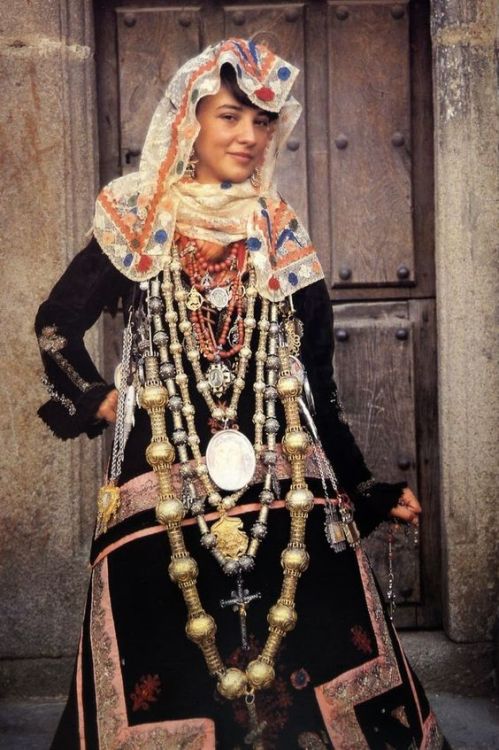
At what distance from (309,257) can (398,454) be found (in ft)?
4.75

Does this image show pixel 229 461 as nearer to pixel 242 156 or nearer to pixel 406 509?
pixel 406 509

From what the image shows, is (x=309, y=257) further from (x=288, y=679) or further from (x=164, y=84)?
(x=164, y=84)

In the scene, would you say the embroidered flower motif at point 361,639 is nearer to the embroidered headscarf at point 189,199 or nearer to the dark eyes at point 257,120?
the embroidered headscarf at point 189,199

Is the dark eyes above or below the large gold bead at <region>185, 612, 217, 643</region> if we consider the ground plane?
above

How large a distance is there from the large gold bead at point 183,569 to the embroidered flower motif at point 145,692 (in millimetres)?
226

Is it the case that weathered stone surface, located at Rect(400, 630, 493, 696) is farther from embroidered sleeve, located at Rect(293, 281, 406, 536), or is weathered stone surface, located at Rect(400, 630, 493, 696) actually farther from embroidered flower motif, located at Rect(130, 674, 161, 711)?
embroidered flower motif, located at Rect(130, 674, 161, 711)

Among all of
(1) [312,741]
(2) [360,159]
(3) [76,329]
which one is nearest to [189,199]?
(3) [76,329]

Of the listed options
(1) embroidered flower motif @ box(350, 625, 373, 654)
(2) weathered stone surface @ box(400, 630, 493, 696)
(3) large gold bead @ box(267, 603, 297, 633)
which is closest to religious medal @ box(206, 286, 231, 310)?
(3) large gold bead @ box(267, 603, 297, 633)

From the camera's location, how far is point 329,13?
408 cm

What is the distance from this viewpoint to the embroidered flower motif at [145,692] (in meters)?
2.52

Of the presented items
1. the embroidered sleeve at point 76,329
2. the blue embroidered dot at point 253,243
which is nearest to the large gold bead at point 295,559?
the embroidered sleeve at point 76,329

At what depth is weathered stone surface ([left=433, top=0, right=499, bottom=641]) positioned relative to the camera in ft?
12.9

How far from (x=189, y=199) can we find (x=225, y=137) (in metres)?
0.17

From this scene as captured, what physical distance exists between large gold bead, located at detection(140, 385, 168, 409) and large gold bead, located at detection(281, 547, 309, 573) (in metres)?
0.45
